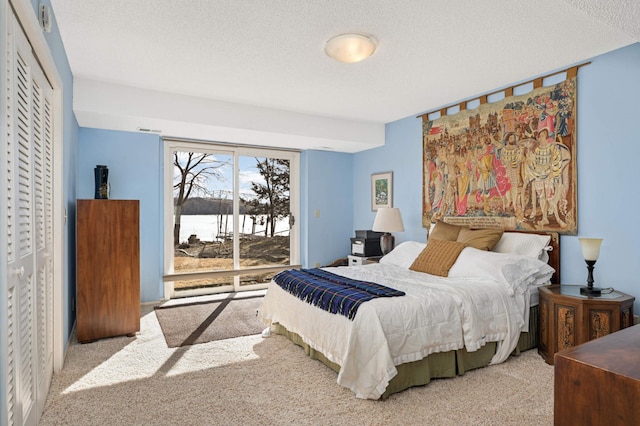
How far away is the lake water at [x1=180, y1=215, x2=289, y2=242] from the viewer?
5219 mm

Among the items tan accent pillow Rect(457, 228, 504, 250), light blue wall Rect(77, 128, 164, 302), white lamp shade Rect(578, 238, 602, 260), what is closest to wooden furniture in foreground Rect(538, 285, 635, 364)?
white lamp shade Rect(578, 238, 602, 260)

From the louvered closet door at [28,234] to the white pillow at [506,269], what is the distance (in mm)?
3048

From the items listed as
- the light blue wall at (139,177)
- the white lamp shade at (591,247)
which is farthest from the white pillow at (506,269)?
the light blue wall at (139,177)

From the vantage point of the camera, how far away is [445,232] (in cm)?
398

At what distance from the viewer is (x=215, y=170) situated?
17.8ft

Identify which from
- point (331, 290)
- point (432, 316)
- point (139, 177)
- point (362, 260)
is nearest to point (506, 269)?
point (432, 316)

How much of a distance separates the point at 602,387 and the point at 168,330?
3.56m

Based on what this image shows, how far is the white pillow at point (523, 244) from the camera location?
3336 mm

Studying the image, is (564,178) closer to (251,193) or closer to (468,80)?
(468,80)

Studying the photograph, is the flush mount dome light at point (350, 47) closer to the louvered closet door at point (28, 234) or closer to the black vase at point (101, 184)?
the louvered closet door at point (28, 234)

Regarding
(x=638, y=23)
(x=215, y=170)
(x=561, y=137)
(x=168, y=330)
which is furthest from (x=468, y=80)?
(x=168, y=330)

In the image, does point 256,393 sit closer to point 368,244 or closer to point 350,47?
point 350,47

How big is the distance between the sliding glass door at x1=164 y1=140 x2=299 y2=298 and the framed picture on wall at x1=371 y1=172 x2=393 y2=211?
4.08 ft

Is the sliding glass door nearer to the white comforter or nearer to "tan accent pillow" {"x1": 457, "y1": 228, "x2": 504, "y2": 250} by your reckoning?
the white comforter
